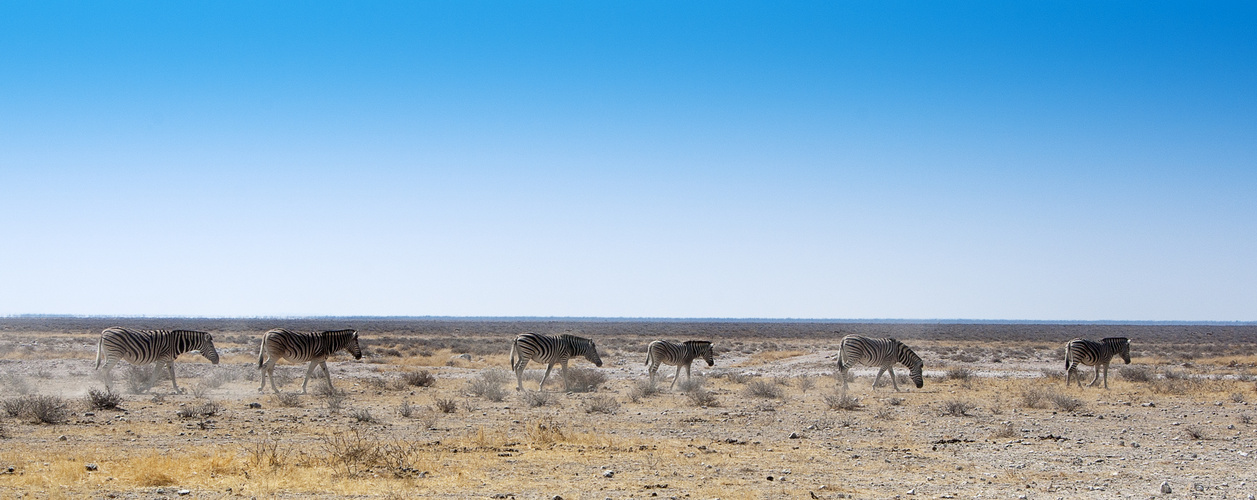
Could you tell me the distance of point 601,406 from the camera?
18984 millimetres

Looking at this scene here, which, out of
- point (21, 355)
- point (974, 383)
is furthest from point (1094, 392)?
point (21, 355)

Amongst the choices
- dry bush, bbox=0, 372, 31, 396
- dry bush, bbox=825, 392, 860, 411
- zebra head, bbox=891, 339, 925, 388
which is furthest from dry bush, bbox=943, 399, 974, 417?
dry bush, bbox=0, 372, 31, 396

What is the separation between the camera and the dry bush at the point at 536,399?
20253mm

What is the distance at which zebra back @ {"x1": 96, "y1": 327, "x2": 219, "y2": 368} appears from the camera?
23031 mm

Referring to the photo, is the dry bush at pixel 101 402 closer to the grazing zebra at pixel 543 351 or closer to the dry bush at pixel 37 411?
the dry bush at pixel 37 411

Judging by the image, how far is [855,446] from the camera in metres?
14.0

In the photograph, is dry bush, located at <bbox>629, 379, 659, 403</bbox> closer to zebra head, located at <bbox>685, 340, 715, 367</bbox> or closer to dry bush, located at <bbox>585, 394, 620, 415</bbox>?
dry bush, located at <bbox>585, 394, 620, 415</bbox>

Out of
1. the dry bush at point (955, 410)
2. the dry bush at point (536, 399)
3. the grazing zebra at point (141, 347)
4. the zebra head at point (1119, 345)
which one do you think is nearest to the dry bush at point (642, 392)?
the dry bush at point (536, 399)

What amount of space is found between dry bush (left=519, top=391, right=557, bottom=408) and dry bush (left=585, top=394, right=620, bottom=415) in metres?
0.97

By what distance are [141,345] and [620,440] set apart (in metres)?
15.2

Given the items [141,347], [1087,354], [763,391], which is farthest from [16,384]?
[1087,354]

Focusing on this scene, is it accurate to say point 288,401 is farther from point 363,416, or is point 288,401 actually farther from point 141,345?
point 141,345

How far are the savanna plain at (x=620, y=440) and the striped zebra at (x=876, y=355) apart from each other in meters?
0.76

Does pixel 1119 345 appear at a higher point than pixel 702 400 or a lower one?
higher
